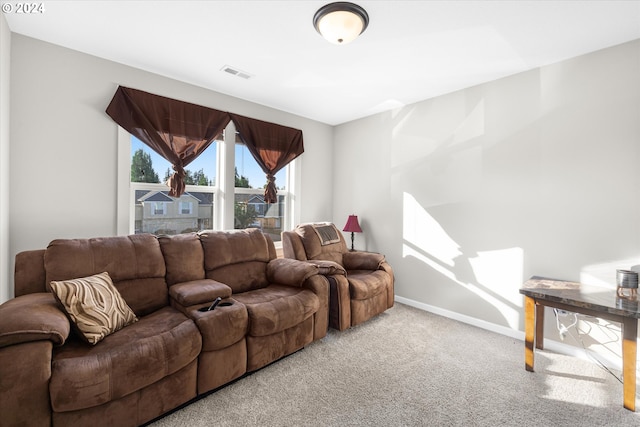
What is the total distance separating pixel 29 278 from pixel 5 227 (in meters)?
0.54

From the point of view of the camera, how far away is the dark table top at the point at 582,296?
189 centimetres

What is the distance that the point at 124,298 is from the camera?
2125 millimetres

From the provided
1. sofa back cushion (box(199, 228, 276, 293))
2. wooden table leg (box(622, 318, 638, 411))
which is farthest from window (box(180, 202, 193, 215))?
wooden table leg (box(622, 318, 638, 411))

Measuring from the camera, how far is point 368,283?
10.1 ft

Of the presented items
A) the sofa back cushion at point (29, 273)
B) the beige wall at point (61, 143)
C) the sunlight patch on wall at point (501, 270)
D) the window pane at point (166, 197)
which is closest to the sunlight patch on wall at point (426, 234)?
the sunlight patch on wall at point (501, 270)

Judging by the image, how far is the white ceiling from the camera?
6.37 feet

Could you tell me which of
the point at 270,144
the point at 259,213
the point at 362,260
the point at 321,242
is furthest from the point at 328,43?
the point at 362,260

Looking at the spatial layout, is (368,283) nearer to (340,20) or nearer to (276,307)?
(276,307)

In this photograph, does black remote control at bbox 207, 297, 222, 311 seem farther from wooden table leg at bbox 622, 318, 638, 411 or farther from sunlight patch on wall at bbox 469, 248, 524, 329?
wooden table leg at bbox 622, 318, 638, 411

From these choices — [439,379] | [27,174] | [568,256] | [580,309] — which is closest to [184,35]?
[27,174]

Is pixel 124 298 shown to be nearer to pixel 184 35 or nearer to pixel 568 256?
pixel 184 35

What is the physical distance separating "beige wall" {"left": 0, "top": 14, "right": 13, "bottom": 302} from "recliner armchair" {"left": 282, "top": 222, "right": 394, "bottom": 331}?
234cm

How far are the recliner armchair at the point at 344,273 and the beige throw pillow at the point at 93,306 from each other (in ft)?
5.48

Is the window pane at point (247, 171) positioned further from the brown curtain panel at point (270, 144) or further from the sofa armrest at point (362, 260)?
the sofa armrest at point (362, 260)
